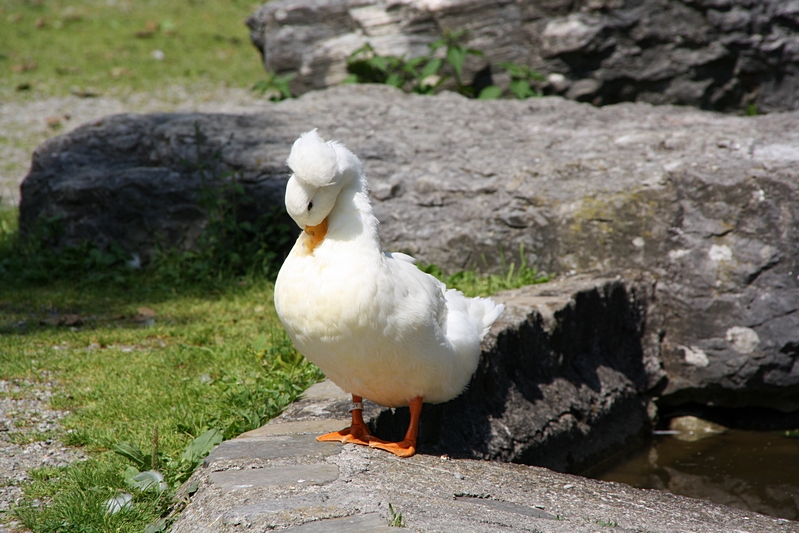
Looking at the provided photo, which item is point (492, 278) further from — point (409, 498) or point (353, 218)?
point (409, 498)

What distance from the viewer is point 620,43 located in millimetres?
7918

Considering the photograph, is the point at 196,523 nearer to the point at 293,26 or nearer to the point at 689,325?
the point at 689,325

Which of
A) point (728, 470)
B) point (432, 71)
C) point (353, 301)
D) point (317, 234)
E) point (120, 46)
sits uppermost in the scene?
point (120, 46)

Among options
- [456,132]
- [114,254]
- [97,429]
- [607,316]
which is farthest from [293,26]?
[97,429]

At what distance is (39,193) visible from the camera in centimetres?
632

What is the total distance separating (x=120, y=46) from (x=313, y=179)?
12.0m

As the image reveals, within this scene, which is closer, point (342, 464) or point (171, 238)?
point (342, 464)

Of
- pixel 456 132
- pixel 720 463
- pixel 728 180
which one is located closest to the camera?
pixel 720 463

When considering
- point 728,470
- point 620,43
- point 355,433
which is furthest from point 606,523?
point 620,43

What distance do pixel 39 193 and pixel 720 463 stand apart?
5477 mm

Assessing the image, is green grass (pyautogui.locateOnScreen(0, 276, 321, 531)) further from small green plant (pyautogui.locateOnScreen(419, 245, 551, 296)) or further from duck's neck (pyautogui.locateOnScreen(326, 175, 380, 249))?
small green plant (pyautogui.locateOnScreen(419, 245, 551, 296))

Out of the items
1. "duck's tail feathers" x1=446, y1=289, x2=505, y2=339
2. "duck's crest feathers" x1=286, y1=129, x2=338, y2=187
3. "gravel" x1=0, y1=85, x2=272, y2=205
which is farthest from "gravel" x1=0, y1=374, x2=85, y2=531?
"gravel" x1=0, y1=85, x2=272, y2=205

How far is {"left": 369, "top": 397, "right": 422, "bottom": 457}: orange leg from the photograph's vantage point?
3.26 meters

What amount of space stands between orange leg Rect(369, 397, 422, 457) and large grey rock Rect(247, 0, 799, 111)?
555 cm
